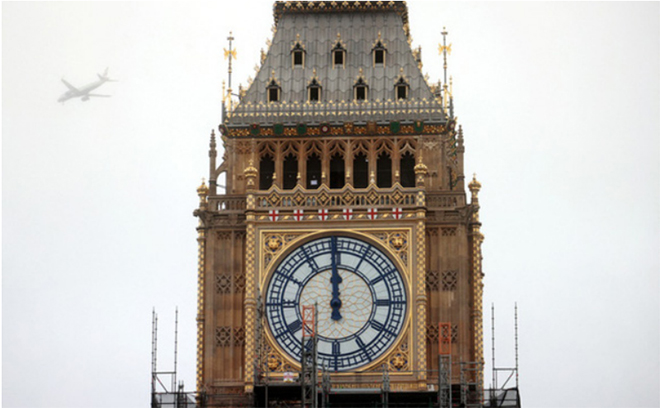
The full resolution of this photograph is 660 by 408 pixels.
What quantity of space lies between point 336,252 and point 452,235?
9.67 ft

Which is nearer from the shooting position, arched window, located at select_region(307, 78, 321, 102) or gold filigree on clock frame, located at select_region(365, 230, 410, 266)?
gold filigree on clock frame, located at select_region(365, 230, 410, 266)

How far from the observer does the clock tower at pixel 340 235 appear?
198 ft

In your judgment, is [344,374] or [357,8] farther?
[357,8]

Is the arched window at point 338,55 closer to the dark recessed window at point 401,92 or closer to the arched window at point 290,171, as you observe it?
the dark recessed window at point 401,92

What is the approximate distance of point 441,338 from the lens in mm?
60250

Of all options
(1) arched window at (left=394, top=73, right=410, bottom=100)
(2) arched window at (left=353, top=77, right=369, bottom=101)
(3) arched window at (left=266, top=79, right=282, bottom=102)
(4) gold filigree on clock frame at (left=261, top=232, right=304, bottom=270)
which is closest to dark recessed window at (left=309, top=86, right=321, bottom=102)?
(3) arched window at (left=266, top=79, right=282, bottom=102)

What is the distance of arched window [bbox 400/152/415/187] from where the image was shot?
208ft

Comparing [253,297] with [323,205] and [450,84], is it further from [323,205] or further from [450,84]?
[450,84]

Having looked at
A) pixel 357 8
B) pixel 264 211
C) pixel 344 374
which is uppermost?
pixel 357 8

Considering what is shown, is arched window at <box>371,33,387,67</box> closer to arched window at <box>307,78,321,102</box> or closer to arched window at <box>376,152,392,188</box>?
arched window at <box>307,78,321,102</box>

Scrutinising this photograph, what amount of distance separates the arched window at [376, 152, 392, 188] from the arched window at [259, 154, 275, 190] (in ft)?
8.90

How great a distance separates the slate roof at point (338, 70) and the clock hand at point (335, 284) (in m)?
3.70

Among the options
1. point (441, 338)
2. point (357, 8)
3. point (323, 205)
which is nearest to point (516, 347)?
point (441, 338)

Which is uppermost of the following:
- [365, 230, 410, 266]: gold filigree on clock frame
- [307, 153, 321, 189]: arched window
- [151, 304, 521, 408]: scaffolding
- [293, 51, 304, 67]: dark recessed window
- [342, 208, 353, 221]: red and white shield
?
[293, 51, 304, 67]: dark recessed window
